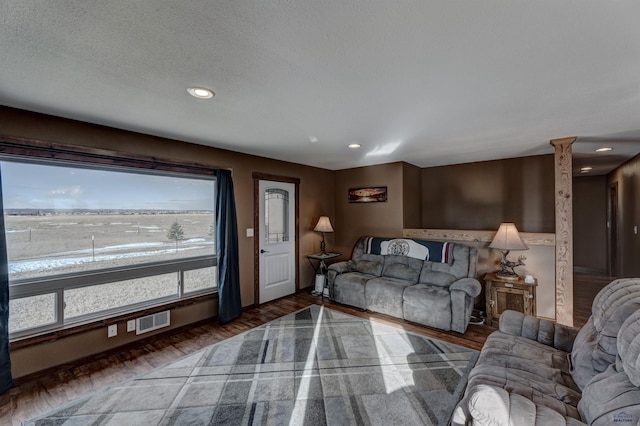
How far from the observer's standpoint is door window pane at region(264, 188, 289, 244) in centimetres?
455

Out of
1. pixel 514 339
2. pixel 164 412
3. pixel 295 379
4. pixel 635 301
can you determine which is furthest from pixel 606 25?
pixel 164 412

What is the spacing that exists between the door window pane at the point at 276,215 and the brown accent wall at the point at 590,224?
6.41 meters

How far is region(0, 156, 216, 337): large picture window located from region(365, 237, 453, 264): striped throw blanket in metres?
2.58

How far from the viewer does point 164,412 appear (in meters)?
2.02

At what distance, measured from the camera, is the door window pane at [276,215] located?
455 centimetres

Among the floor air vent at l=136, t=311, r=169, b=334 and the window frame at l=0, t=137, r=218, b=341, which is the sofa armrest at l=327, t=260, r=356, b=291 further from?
the floor air vent at l=136, t=311, r=169, b=334

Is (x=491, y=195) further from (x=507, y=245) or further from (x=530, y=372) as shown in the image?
(x=530, y=372)

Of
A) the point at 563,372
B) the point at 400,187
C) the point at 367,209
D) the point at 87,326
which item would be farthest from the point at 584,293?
the point at 87,326

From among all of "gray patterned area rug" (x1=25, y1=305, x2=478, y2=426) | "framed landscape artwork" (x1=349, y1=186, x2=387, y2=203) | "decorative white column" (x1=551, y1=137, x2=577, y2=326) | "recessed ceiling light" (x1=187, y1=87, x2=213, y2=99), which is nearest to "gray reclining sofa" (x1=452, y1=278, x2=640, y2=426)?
"gray patterned area rug" (x1=25, y1=305, x2=478, y2=426)

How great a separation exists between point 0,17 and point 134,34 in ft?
1.76

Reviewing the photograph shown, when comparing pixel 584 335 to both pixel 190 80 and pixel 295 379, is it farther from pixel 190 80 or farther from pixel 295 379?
pixel 190 80

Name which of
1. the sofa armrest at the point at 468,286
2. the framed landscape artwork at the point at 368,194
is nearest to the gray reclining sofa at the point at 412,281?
the sofa armrest at the point at 468,286

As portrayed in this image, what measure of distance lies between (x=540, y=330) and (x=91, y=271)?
160 inches

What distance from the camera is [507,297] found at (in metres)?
3.54
